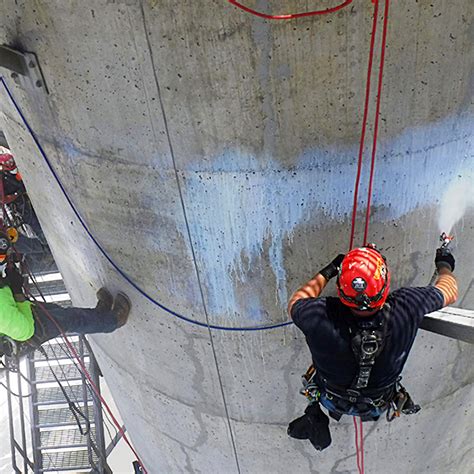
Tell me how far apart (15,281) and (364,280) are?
2764mm

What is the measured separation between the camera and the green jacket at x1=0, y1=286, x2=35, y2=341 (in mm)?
3715

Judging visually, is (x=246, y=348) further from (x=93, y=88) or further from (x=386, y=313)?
(x=93, y=88)

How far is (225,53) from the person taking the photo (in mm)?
2291

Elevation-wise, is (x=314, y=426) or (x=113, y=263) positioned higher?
(x=113, y=263)

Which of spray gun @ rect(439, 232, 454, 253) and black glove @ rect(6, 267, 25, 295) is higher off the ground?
black glove @ rect(6, 267, 25, 295)

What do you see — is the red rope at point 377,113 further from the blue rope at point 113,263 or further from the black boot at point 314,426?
the black boot at point 314,426

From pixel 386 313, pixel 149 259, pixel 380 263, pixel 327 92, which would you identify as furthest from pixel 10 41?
pixel 386 313

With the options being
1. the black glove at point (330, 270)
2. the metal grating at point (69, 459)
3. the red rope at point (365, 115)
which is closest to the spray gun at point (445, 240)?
the red rope at point (365, 115)

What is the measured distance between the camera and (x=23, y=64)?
2695 mm

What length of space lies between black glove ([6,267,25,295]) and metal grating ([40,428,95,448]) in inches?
162

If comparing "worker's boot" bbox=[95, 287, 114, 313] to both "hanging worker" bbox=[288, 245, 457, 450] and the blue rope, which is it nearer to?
the blue rope

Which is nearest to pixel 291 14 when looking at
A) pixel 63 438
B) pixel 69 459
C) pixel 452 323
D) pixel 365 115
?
pixel 365 115

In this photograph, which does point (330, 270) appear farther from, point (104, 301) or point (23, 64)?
point (23, 64)

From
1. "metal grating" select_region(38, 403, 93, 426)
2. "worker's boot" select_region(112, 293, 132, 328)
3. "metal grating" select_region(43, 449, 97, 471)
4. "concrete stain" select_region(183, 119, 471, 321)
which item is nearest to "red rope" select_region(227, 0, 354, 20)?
"concrete stain" select_region(183, 119, 471, 321)
